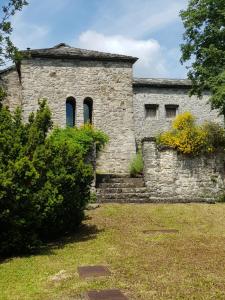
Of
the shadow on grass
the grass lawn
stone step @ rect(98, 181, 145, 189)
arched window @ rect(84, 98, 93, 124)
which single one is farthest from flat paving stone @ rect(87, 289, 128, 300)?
arched window @ rect(84, 98, 93, 124)

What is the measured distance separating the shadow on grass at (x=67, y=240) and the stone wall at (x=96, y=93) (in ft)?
36.5

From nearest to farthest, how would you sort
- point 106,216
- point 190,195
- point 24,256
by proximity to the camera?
point 24,256
point 106,216
point 190,195

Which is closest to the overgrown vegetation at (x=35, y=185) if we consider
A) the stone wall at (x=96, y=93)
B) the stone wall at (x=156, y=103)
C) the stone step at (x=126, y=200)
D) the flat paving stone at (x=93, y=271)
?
the flat paving stone at (x=93, y=271)

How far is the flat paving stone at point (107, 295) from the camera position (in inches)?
260

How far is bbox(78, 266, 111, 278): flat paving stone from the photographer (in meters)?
8.13

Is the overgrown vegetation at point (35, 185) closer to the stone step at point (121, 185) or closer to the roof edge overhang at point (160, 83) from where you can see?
the stone step at point (121, 185)

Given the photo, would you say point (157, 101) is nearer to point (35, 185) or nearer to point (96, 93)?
point (96, 93)

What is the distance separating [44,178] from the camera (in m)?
11.4

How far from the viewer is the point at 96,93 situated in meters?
25.3

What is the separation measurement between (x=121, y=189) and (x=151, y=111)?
35.7 feet

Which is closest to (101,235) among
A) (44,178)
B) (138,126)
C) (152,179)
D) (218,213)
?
(44,178)

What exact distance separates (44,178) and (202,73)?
12.0 metres

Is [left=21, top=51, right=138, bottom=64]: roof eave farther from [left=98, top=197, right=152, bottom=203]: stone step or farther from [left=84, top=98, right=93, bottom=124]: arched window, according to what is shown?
[left=98, top=197, right=152, bottom=203]: stone step

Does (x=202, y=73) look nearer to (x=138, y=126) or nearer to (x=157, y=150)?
(x=157, y=150)
